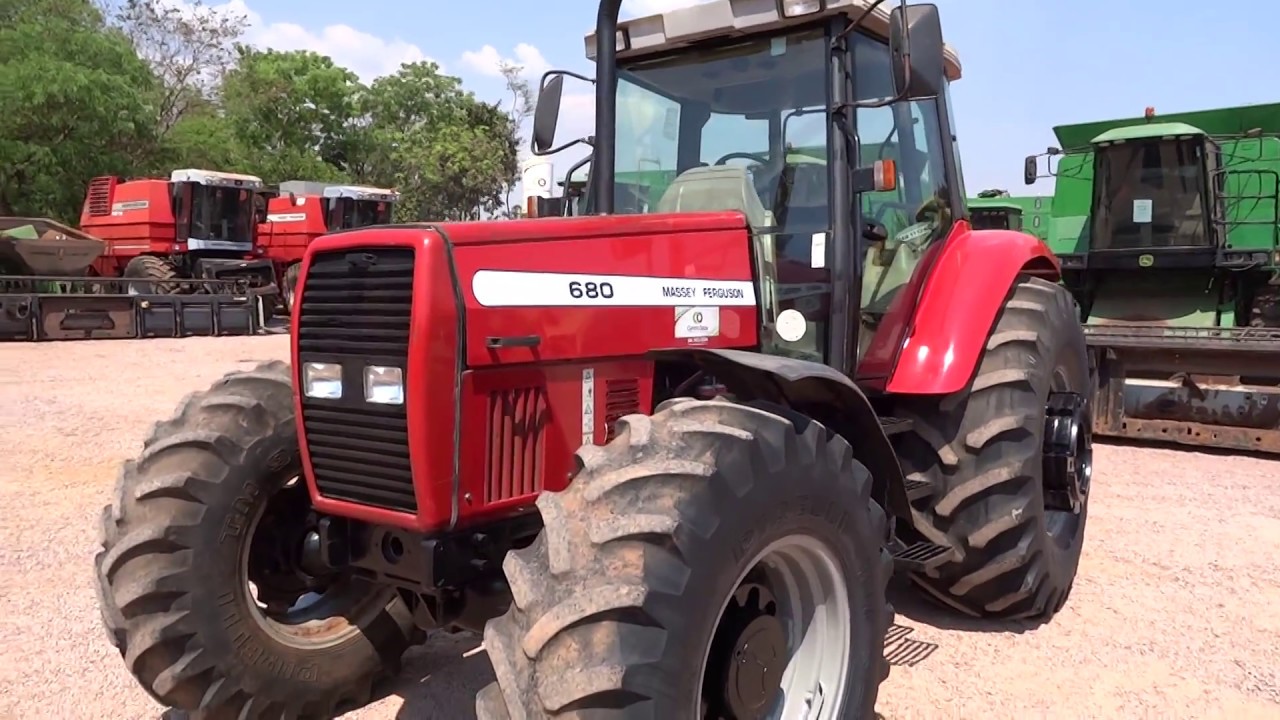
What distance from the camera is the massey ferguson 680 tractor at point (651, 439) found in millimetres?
2346

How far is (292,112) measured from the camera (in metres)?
36.2

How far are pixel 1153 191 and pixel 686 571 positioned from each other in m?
11.1

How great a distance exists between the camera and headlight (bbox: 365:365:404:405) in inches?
106

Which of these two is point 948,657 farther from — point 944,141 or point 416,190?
point 416,190

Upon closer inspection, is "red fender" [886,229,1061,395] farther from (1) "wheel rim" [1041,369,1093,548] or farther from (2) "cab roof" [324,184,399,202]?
(2) "cab roof" [324,184,399,202]

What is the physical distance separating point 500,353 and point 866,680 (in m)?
1.40

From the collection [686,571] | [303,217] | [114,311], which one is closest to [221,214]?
[303,217]

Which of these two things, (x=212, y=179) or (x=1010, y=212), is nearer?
(x=1010, y=212)

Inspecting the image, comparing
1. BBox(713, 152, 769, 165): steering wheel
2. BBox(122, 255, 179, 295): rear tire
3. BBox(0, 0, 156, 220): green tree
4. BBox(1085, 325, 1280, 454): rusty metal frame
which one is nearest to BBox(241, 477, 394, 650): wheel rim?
BBox(713, 152, 769, 165): steering wheel

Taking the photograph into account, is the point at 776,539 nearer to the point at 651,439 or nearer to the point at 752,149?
the point at 651,439

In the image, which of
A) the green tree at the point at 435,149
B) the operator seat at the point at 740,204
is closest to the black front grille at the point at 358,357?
the operator seat at the point at 740,204

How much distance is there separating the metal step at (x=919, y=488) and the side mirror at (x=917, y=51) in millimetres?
1515

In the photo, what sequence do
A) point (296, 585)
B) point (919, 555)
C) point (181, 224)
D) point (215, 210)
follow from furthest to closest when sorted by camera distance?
1. point (215, 210)
2. point (181, 224)
3. point (919, 555)
4. point (296, 585)

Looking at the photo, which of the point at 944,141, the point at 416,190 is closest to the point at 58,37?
the point at 416,190
